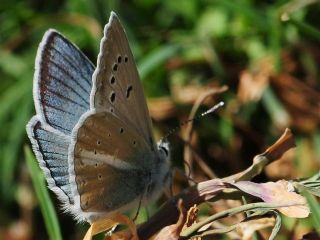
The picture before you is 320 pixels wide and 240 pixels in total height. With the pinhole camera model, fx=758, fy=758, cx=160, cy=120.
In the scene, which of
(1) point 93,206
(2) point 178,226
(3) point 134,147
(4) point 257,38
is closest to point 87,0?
(4) point 257,38

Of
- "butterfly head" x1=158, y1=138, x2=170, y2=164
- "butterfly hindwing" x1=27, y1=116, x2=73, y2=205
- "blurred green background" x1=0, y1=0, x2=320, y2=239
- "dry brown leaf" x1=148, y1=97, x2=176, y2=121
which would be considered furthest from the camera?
"dry brown leaf" x1=148, y1=97, x2=176, y2=121

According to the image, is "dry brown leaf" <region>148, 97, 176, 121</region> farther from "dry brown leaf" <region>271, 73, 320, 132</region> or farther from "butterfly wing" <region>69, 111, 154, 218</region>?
"butterfly wing" <region>69, 111, 154, 218</region>

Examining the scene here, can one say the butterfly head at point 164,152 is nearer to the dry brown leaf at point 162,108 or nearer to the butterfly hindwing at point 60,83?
the butterfly hindwing at point 60,83

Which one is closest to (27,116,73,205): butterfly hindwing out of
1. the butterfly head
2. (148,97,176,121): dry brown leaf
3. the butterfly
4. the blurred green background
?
the butterfly

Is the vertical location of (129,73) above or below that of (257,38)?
above

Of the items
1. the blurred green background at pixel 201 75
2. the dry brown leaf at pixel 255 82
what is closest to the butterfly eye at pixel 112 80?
the blurred green background at pixel 201 75

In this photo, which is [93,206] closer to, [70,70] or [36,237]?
[70,70]

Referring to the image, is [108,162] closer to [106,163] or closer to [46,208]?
[106,163]
